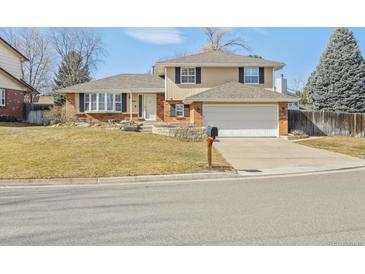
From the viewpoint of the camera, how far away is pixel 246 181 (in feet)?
34.5

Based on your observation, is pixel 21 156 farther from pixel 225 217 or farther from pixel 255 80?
pixel 255 80

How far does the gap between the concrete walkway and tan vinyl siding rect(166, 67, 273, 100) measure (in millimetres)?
7481

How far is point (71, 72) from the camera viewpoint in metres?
49.6

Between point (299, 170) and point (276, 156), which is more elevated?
point (276, 156)

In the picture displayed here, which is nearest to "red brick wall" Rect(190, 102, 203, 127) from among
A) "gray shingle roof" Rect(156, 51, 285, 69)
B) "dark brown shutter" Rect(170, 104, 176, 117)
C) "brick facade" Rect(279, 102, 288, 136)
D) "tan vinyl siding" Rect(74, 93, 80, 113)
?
"dark brown shutter" Rect(170, 104, 176, 117)

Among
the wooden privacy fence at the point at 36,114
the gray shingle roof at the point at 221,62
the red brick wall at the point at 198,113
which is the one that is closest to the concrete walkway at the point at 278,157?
the red brick wall at the point at 198,113

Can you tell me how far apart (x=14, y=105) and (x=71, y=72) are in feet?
69.0

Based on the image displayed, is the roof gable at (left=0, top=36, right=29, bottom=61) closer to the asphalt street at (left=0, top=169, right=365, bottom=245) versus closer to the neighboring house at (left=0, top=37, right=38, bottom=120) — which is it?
the neighboring house at (left=0, top=37, right=38, bottom=120)

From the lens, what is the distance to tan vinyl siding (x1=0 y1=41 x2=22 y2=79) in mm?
30744

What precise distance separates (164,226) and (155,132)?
17.0 m

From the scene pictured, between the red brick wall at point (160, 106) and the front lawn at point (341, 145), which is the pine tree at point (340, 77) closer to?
the front lawn at point (341, 145)

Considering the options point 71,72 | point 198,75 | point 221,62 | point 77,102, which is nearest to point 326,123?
point 221,62

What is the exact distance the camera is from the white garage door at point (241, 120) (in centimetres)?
2400

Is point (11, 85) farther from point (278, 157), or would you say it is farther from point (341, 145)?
point (341, 145)
